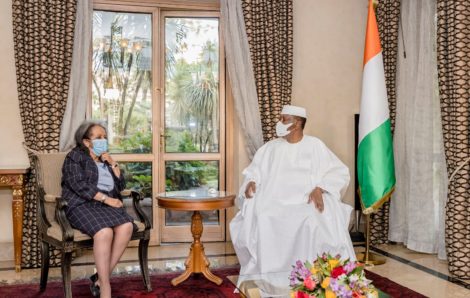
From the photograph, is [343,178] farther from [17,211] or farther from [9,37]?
[9,37]

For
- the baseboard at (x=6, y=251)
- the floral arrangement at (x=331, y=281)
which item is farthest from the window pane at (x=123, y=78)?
the floral arrangement at (x=331, y=281)

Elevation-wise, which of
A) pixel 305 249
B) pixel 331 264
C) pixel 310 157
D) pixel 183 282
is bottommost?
pixel 183 282

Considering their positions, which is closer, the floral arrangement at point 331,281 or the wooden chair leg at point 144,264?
the floral arrangement at point 331,281

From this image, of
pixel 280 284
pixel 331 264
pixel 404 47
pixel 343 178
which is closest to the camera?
pixel 331 264

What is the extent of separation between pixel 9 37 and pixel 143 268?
2.61 meters

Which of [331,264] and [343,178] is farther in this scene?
[343,178]

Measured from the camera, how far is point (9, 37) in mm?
4848

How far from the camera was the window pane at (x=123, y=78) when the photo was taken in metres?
5.43

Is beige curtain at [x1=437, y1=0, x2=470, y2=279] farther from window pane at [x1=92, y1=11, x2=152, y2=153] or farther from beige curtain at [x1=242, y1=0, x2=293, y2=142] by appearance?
window pane at [x1=92, y1=11, x2=152, y2=153]

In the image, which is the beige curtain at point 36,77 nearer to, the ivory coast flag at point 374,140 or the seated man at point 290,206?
the seated man at point 290,206

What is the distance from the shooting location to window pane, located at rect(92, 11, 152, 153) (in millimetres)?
5434

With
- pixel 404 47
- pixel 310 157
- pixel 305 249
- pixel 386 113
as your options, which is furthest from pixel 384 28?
pixel 305 249

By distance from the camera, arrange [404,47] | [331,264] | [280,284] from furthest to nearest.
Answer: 1. [404,47]
2. [280,284]
3. [331,264]

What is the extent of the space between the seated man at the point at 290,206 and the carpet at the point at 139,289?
30 centimetres
